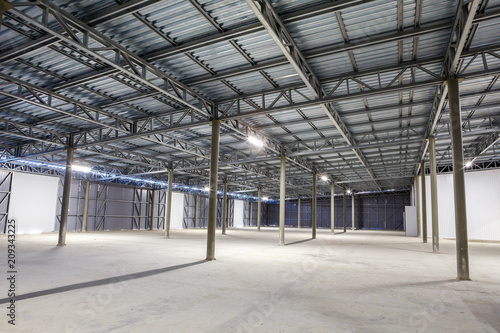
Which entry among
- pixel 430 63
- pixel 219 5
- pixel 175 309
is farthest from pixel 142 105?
pixel 430 63

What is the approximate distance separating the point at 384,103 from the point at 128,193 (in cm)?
3637

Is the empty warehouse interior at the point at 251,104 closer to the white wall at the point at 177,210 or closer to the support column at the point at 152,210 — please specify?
the support column at the point at 152,210

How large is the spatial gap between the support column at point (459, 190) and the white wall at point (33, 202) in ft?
115

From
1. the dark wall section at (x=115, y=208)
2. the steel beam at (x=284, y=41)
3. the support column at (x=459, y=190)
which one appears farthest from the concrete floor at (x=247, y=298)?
the dark wall section at (x=115, y=208)

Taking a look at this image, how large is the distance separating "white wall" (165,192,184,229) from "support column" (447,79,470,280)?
4096cm

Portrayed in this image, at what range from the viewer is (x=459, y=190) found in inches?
412

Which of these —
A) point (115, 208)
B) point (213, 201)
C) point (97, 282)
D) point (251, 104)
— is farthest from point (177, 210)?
point (97, 282)

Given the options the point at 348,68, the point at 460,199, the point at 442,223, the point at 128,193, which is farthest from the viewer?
the point at 128,193

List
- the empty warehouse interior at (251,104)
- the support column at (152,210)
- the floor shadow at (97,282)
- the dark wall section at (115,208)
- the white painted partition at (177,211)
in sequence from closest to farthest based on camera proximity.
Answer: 1. the empty warehouse interior at (251,104)
2. the floor shadow at (97,282)
3. the dark wall section at (115,208)
4. the support column at (152,210)
5. the white painted partition at (177,211)

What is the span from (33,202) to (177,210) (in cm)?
2000

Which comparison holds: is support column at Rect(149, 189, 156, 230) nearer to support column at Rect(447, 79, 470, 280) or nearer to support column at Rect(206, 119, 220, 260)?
support column at Rect(206, 119, 220, 260)

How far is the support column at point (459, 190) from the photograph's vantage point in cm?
1021

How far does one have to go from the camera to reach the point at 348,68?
37.4ft

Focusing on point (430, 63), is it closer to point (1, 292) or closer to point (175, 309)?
point (175, 309)
